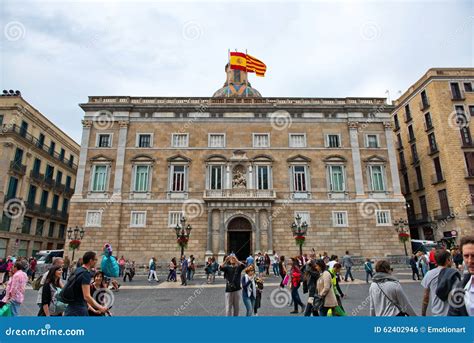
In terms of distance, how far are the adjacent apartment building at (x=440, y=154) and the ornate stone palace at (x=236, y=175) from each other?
581cm

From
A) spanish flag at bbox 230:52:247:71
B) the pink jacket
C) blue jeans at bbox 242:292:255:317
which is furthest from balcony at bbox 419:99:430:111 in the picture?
the pink jacket

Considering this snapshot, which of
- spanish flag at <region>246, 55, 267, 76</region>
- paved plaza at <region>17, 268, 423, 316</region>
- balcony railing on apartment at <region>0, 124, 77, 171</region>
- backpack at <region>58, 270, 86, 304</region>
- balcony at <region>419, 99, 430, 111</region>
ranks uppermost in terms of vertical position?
spanish flag at <region>246, 55, 267, 76</region>

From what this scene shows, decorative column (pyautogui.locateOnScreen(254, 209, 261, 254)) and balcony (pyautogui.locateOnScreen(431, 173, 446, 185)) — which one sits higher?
balcony (pyautogui.locateOnScreen(431, 173, 446, 185))

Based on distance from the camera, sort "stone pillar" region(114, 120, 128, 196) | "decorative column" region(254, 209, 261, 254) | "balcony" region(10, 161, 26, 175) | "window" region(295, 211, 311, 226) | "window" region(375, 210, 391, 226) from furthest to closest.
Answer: "balcony" region(10, 161, 26, 175)
"stone pillar" region(114, 120, 128, 196)
"window" region(295, 211, 311, 226)
"window" region(375, 210, 391, 226)
"decorative column" region(254, 209, 261, 254)

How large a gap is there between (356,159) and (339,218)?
5667mm

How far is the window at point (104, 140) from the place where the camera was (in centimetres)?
2717

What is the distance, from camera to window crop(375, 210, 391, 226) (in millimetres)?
25438

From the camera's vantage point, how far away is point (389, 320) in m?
3.97

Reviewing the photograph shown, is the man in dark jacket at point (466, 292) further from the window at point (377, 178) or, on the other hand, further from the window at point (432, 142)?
the window at point (432, 142)

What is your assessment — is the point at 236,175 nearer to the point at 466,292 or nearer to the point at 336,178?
the point at 336,178

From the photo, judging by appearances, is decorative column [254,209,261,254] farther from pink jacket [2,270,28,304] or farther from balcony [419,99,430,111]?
balcony [419,99,430,111]

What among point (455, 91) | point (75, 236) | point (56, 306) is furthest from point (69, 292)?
point (455, 91)

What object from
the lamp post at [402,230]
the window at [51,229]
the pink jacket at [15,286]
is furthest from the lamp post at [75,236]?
the lamp post at [402,230]

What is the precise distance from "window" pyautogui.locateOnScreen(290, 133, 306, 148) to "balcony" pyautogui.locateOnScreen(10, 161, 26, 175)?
88.3 ft
